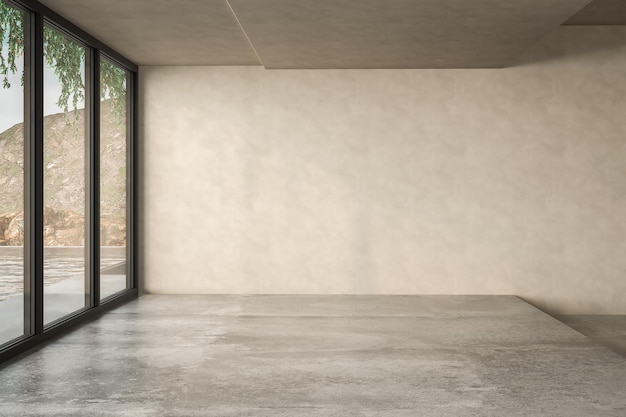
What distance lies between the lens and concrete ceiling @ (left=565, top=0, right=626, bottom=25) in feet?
22.4

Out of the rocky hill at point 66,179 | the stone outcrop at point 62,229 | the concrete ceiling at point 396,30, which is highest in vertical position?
the concrete ceiling at point 396,30

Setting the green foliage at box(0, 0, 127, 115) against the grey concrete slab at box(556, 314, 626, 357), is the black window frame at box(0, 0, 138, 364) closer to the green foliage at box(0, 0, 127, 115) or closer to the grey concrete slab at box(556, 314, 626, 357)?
the green foliage at box(0, 0, 127, 115)

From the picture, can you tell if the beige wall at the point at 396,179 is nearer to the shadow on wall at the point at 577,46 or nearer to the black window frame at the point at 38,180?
the shadow on wall at the point at 577,46

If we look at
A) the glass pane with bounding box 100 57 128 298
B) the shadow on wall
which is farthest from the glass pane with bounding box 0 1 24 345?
the shadow on wall

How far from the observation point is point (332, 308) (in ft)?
23.5

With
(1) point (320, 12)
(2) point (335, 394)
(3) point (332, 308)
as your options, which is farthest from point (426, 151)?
(2) point (335, 394)

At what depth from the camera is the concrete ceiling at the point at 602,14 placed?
6.84 meters

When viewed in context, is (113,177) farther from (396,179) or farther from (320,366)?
(320,366)

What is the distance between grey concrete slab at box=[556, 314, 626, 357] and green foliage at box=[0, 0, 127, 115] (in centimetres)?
519

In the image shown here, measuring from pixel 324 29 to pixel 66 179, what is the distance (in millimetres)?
2619

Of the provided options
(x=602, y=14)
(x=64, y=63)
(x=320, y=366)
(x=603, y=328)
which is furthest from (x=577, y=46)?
(x=64, y=63)

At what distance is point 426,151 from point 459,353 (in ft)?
11.1

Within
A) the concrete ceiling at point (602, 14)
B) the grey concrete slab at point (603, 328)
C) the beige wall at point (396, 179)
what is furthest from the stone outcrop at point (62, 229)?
the concrete ceiling at point (602, 14)

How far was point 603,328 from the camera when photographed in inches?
274
